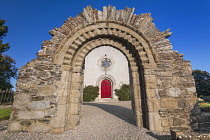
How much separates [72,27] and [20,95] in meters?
3.22

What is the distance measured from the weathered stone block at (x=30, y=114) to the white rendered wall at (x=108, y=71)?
11.0 meters

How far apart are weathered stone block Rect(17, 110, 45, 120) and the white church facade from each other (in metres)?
10.8

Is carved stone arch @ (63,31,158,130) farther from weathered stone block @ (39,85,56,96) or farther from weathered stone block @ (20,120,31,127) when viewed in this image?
weathered stone block @ (20,120,31,127)

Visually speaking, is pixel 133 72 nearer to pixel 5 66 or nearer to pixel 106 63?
pixel 106 63

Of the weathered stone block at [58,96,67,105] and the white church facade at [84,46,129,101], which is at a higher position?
the white church facade at [84,46,129,101]

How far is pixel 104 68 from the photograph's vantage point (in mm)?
14992

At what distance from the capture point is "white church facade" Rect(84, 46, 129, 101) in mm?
14547

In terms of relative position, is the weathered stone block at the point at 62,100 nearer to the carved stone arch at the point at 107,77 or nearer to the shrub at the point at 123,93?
the carved stone arch at the point at 107,77

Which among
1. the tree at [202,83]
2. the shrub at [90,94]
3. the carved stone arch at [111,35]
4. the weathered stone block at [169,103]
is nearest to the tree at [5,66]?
the shrub at [90,94]

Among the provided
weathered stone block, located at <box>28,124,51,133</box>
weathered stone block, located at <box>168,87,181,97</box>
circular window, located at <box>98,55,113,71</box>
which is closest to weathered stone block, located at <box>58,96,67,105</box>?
weathered stone block, located at <box>28,124,51,133</box>

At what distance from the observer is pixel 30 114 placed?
3459 millimetres

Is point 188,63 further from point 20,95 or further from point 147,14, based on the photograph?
point 20,95

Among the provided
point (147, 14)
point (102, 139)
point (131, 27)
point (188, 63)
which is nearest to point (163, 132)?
point (102, 139)

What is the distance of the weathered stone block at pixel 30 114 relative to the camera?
11.3 feet
